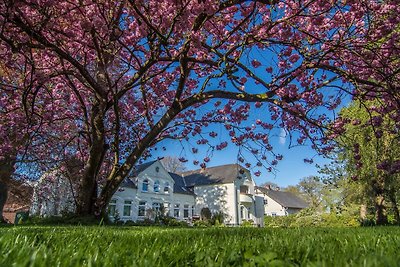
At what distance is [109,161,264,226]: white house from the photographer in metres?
29.9

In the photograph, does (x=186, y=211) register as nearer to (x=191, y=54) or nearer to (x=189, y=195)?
(x=189, y=195)

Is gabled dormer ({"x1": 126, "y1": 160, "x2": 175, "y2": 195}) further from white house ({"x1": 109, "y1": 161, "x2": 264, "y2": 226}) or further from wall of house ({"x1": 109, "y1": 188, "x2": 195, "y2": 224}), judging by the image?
wall of house ({"x1": 109, "y1": 188, "x2": 195, "y2": 224})

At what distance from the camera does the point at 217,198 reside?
38125 millimetres

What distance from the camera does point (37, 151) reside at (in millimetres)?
13047

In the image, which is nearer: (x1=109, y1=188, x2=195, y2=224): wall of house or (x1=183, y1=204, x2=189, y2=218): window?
(x1=109, y1=188, x2=195, y2=224): wall of house

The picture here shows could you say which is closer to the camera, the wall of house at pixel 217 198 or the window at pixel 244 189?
the wall of house at pixel 217 198

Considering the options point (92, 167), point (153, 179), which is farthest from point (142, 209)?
point (92, 167)

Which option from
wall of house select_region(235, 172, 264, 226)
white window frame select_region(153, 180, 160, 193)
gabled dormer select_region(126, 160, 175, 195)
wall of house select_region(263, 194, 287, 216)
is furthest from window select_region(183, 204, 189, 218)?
wall of house select_region(263, 194, 287, 216)

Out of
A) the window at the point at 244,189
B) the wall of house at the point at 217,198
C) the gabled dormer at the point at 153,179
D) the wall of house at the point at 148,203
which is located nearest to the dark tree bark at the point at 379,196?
the wall of house at the point at 148,203

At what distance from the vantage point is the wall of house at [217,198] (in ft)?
121

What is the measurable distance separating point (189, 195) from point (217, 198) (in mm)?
3816

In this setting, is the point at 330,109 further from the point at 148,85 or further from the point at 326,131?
the point at 148,85

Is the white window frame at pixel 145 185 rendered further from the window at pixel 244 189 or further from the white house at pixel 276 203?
the white house at pixel 276 203

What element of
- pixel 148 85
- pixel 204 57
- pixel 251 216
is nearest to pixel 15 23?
pixel 204 57
